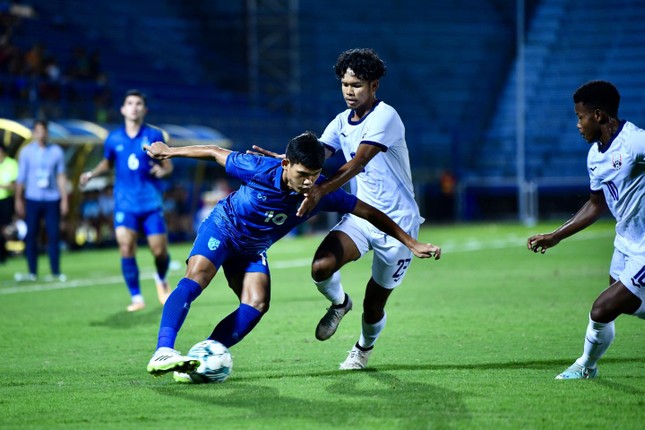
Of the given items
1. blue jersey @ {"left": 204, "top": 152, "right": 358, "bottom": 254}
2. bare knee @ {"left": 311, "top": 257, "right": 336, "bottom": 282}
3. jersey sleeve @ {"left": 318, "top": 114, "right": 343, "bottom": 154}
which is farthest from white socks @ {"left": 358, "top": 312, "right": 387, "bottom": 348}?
jersey sleeve @ {"left": 318, "top": 114, "right": 343, "bottom": 154}

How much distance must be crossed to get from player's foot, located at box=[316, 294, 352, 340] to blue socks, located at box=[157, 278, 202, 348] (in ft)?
4.08

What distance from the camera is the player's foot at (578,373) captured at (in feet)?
23.2

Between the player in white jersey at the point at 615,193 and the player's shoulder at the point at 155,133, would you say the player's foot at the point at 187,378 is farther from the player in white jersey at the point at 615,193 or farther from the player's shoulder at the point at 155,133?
the player's shoulder at the point at 155,133

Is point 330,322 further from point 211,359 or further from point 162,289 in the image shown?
point 162,289

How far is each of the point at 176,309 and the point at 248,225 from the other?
2.48 ft

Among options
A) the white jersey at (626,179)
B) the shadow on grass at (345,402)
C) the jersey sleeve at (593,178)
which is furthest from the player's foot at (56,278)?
the white jersey at (626,179)

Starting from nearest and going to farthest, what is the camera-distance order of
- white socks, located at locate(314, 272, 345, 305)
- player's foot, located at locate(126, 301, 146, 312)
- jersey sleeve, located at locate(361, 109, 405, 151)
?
jersey sleeve, located at locate(361, 109, 405, 151)
white socks, located at locate(314, 272, 345, 305)
player's foot, located at locate(126, 301, 146, 312)

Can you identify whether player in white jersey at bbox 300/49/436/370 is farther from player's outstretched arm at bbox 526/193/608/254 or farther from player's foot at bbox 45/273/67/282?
player's foot at bbox 45/273/67/282

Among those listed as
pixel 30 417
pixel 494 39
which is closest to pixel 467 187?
pixel 494 39

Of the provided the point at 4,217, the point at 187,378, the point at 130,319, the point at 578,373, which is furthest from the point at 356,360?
the point at 4,217

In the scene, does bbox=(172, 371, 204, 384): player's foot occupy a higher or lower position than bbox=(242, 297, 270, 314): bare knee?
lower

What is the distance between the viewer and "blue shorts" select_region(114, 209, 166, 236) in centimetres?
1225

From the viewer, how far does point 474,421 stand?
5.77m

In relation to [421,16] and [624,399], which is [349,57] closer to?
[624,399]
